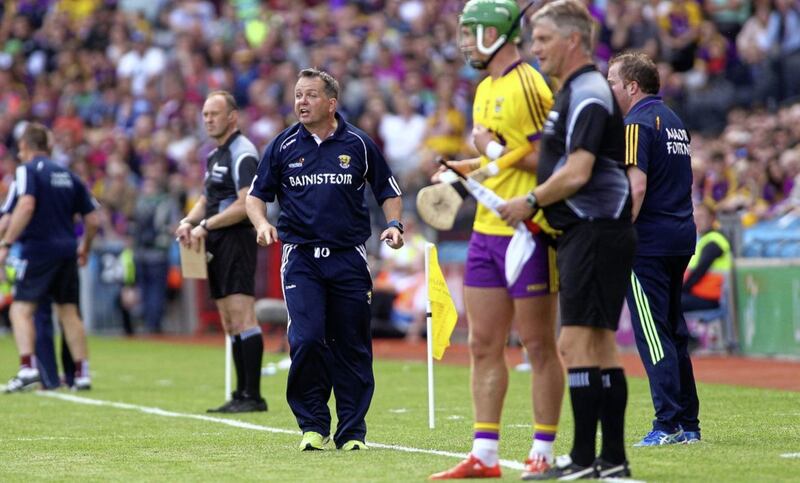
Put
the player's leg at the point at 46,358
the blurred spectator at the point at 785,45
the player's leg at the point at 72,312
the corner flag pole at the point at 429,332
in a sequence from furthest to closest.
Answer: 1. the blurred spectator at the point at 785,45
2. the player's leg at the point at 46,358
3. the player's leg at the point at 72,312
4. the corner flag pole at the point at 429,332

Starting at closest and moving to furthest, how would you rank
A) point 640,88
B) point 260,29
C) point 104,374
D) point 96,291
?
point 640,88 → point 104,374 → point 96,291 → point 260,29

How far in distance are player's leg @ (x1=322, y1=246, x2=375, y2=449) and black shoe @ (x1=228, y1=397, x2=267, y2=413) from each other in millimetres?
2875

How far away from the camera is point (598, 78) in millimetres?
6988

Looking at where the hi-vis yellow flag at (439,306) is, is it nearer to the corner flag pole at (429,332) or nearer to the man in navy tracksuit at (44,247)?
the corner flag pole at (429,332)

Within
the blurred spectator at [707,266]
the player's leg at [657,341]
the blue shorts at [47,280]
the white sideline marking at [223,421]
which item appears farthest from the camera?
the blurred spectator at [707,266]

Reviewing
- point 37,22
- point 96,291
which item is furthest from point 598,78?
point 37,22

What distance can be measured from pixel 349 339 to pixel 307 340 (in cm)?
33

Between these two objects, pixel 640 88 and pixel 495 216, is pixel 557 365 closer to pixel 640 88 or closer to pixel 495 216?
pixel 495 216

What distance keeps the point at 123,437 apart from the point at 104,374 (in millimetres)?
6849

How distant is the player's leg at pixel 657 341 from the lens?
9.02m

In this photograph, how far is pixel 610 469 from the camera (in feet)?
23.4

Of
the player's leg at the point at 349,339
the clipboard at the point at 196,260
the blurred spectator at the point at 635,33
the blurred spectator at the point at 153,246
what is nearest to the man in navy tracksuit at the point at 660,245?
the player's leg at the point at 349,339

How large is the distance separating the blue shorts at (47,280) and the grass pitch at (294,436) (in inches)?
39.5

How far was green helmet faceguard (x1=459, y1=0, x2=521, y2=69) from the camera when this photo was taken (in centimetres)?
726
